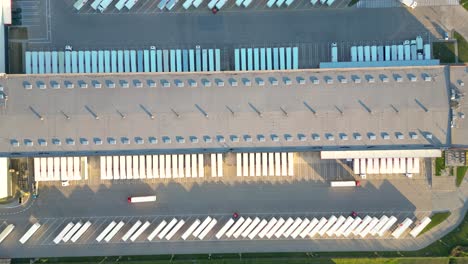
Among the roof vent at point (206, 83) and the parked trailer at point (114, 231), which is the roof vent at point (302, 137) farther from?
the parked trailer at point (114, 231)

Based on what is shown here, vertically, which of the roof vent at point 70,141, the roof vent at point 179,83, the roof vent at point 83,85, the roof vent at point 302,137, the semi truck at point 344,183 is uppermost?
the roof vent at point 179,83

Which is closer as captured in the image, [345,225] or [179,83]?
[179,83]

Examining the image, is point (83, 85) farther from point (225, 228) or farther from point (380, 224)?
point (380, 224)

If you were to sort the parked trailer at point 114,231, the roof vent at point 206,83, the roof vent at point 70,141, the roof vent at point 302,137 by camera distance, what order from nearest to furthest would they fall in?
the roof vent at point 70,141 < the roof vent at point 302,137 < the roof vent at point 206,83 < the parked trailer at point 114,231

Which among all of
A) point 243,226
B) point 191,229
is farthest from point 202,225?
point 243,226

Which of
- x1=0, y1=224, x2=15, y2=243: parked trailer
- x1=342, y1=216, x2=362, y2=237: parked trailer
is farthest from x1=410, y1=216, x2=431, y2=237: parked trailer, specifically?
x1=0, y1=224, x2=15, y2=243: parked trailer

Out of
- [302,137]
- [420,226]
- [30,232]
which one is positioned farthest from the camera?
[30,232]

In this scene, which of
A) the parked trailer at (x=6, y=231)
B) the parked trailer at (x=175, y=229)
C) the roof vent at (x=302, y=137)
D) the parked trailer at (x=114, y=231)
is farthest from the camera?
the parked trailer at (x=6, y=231)

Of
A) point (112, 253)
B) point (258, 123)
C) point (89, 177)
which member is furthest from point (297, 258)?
point (89, 177)

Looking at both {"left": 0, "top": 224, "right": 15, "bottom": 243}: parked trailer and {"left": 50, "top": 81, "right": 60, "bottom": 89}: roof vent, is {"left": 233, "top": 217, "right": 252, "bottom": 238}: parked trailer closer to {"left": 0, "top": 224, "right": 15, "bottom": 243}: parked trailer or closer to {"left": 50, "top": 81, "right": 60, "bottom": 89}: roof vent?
{"left": 50, "top": 81, "right": 60, "bottom": 89}: roof vent

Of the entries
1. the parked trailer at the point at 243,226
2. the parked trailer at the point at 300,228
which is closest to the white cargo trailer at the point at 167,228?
the parked trailer at the point at 243,226
